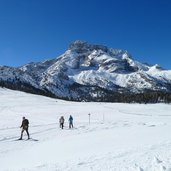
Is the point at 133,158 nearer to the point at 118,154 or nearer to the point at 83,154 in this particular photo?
the point at 118,154

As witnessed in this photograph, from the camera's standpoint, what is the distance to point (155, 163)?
38.7ft

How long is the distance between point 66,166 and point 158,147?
627 cm

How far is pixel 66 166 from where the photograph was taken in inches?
484

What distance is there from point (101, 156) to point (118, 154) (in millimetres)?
884

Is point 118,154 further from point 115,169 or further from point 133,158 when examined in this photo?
point 115,169

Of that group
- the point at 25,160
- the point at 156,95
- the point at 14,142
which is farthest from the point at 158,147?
the point at 156,95

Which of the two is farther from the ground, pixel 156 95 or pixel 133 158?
pixel 156 95

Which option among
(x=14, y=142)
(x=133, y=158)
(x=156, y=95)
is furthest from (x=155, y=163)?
(x=156, y=95)

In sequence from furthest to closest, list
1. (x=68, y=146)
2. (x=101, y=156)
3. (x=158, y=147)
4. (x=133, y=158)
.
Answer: (x=68, y=146) < (x=158, y=147) < (x=101, y=156) < (x=133, y=158)

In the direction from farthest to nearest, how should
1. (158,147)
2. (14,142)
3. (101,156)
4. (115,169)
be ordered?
(14,142) → (158,147) → (101,156) → (115,169)

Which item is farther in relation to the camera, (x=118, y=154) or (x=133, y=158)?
(x=118, y=154)

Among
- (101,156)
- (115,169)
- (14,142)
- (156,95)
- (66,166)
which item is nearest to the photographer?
(115,169)

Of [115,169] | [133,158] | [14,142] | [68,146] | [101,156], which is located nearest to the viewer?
[115,169]

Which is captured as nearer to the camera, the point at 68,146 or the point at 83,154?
the point at 83,154
